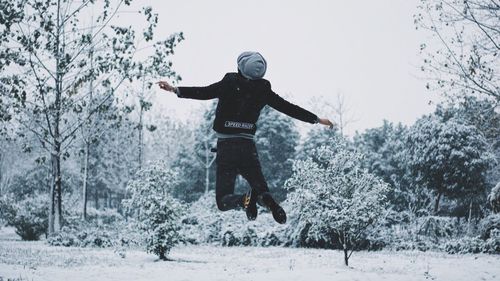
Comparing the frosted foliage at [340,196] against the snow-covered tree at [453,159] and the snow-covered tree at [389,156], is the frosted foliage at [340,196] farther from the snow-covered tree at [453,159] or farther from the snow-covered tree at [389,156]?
the snow-covered tree at [389,156]

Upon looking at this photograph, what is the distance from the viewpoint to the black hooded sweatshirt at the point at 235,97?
438 cm

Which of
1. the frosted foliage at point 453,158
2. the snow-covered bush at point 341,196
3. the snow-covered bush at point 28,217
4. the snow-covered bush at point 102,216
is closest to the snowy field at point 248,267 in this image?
the snow-covered bush at point 341,196

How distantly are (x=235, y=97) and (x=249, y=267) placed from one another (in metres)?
10.7

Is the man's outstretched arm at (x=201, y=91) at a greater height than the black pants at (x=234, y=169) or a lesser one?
greater

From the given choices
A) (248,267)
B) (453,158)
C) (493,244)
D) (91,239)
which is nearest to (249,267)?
(248,267)

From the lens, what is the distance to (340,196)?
14.6 metres

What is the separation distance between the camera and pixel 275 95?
4.61m

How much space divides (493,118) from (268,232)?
11.5 metres

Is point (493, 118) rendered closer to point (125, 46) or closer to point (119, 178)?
Answer: point (125, 46)

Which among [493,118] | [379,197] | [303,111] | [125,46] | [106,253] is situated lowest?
[106,253]

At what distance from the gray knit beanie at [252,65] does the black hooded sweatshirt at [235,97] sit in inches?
3.7

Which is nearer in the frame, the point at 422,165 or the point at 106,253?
the point at 106,253

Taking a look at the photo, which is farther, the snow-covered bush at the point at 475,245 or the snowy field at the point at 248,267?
the snow-covered bush at the point at 475,245

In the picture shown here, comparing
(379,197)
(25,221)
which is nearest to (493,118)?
(379,197)
